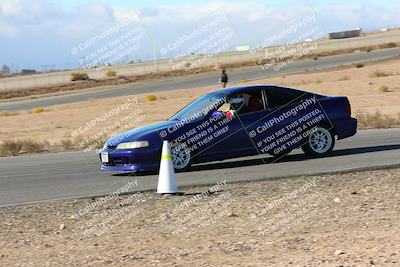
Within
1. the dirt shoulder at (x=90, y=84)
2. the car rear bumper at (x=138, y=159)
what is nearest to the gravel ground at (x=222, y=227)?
the car rear bumper at (x=138, y=159)

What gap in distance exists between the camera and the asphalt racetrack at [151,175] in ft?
40.8

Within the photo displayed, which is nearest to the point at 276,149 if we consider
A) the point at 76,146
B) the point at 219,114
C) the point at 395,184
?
the point at 219,114

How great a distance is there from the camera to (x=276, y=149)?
14.8 m

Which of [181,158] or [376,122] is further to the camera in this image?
[376,122]

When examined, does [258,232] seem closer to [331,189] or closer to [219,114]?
[331,189]

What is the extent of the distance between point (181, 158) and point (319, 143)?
2.95 meters

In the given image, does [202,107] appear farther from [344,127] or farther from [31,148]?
[31,148]

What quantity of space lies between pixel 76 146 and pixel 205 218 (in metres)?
13.0

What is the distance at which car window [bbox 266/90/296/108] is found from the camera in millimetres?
14797

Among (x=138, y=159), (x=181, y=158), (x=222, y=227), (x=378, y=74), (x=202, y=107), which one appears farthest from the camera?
(x=378, y=74)

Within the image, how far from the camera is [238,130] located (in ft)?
46.8

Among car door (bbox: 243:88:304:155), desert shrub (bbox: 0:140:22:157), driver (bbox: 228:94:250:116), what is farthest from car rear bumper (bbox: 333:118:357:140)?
desert shrub (bbox: 0:140:22:157)

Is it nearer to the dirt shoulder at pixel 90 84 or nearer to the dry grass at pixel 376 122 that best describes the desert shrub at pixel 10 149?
the dry grass at pixel 376 122

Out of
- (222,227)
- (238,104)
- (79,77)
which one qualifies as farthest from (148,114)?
(79,77)
